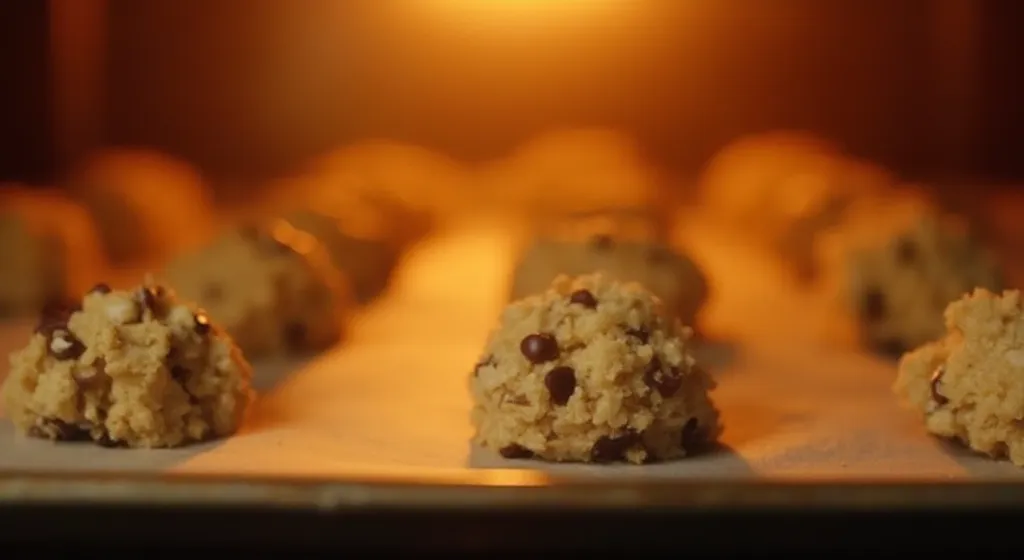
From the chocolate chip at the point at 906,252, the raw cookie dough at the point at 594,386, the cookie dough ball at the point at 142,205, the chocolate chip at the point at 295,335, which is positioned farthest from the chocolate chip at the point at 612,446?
the cookie dough ball at the point at 142,205

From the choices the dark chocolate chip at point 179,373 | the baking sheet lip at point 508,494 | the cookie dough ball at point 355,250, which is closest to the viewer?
the baking sheet lip at point 508,494

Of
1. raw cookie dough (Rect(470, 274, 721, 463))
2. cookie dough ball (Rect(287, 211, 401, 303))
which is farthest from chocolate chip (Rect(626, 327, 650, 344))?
cookie dough ball (Rect(287, 211, 401, 303))

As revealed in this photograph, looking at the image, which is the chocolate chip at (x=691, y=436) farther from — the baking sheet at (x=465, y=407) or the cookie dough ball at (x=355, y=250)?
the cookie dough ball at (x=355, y=250)

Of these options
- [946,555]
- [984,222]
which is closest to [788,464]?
[946,555]

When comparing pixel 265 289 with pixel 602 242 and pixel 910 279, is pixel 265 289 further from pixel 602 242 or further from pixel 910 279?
pixel 910 279

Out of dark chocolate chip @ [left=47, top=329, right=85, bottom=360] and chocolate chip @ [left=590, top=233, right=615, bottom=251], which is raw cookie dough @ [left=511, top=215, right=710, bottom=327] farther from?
dark chocolate chip @ [left=47, top=329, right=85, bottom=360]

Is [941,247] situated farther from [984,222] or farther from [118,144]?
[118,144]

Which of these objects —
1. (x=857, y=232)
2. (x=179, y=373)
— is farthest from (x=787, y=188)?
(x=179, y=373)
